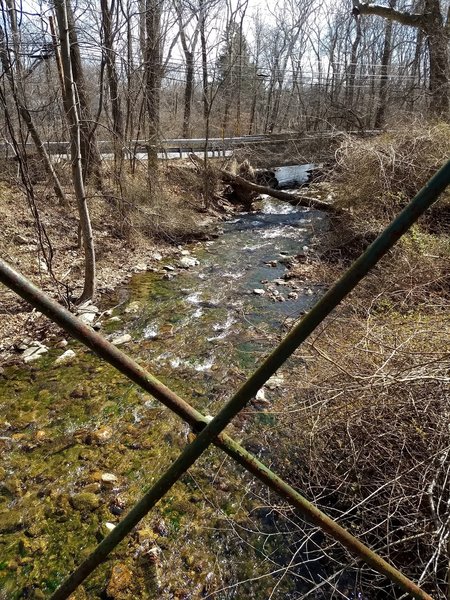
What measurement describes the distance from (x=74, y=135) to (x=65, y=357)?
2.90 meters

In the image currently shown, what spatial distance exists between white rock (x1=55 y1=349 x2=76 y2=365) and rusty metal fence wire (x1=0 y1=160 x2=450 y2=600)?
4000 millimetres

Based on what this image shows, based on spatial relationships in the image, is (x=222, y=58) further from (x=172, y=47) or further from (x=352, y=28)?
(x=352, y=28)

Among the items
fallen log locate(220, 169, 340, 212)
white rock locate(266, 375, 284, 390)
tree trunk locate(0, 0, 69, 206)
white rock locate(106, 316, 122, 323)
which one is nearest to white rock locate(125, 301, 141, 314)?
white rock locate(106, 316, 122, 323)

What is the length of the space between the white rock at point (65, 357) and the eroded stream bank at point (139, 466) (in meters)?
0.08

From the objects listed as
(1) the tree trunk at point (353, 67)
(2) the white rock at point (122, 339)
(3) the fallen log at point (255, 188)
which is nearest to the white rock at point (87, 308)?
(2) the white rock at point (122, 339)

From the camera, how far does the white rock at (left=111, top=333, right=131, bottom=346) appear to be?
4.89 metres

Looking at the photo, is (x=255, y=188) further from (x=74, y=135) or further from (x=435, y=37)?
(x=74, y=135)

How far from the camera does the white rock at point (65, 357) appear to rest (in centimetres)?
449

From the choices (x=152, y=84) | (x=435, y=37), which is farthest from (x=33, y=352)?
(x=435, y=37)

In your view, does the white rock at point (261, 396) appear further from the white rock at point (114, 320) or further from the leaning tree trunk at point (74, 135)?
the leaning tree trunk at point (74, 135)

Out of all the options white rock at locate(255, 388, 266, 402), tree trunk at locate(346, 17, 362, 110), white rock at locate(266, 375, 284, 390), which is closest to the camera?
white rock at locate(255, 388, 266, 402)

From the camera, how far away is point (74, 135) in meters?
4.88

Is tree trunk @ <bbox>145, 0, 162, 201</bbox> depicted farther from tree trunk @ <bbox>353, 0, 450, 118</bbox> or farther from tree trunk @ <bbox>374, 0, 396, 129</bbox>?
tree trunk @ <bbox>374, 0, 396, 129</bbox>

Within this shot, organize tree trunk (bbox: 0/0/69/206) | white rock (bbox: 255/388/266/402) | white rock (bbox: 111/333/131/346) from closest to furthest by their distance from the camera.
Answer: white rock (bbox: 255/388/266/402) < tree trunk (bbox: 0/0/69/206) < white rock (bbox: 111/333/131/346)
